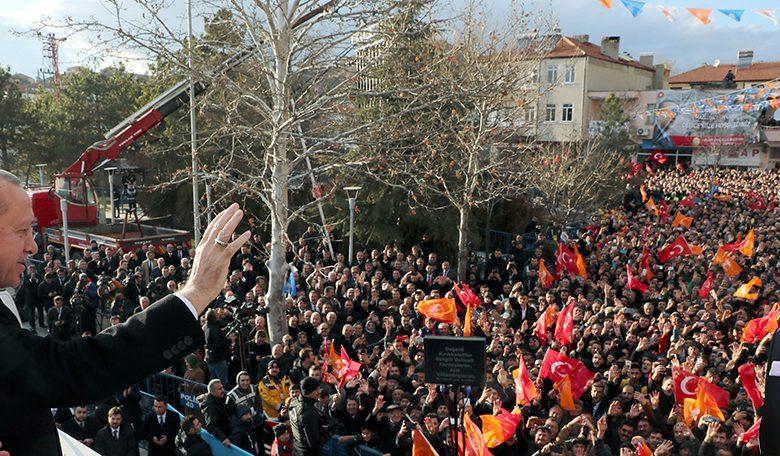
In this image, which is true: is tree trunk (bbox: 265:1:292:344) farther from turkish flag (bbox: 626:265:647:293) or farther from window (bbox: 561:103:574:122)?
window (bbox: 561:103:574:122)

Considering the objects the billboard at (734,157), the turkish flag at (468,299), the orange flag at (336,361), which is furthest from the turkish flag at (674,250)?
the billboard at (734,157)

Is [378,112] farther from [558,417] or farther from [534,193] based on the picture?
[558,417]

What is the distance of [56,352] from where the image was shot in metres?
1.38

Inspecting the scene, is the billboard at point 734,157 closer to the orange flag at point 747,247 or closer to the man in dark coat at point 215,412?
the orange flag at point 747,247

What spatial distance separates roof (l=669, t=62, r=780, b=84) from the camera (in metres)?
52.4

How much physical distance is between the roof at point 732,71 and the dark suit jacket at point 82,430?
5590cm

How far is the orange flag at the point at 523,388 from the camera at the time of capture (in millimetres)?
8591

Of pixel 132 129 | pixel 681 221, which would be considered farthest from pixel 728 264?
pixel 132 129

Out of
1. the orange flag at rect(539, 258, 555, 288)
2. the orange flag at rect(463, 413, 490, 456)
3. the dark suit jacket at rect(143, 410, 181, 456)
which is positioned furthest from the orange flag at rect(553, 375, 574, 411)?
the orange flag at rect(539, 258, 555, 288)

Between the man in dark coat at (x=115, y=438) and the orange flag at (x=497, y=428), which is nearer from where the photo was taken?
the man in dark coat at (x=115, y=438)

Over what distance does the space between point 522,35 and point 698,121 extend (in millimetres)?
34699

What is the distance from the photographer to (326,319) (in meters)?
11.4

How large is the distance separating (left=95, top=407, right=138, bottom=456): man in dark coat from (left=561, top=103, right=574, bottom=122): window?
151 ft

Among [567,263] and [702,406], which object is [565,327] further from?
[567,263]
